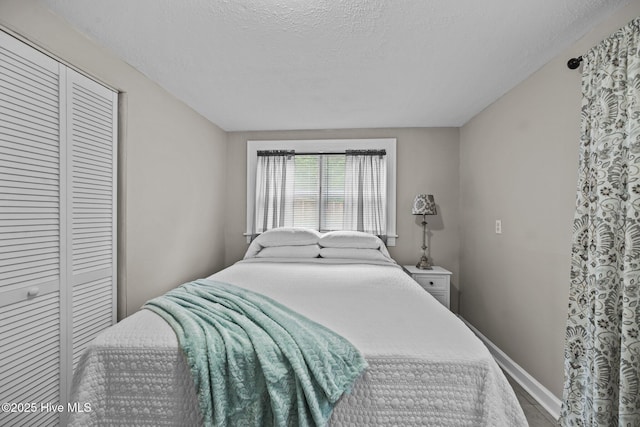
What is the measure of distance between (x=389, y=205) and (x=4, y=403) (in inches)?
131

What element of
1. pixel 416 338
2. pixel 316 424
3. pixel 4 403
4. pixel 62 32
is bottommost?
pixel 4 403

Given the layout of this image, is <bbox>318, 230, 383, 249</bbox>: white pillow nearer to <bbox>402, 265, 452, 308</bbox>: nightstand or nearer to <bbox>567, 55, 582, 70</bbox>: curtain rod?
<bbox>402, 265, 452, 308</bbox>: nightstand

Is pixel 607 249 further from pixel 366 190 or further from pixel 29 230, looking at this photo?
pixel 29 230

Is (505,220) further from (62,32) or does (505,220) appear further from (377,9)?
(62,32)

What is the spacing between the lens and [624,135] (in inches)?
51.7

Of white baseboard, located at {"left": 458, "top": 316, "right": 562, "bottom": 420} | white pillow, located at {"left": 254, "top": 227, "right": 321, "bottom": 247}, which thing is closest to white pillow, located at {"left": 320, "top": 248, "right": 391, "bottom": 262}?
white pillow, located at {"left": 254, "top": 227, "right": 321, "bottom": 247}

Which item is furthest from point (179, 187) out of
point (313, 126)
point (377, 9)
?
point (377, 9)

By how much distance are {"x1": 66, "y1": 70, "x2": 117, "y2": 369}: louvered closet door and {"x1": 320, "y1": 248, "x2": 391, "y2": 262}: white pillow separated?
1.86 m

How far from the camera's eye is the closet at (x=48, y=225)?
1.33m

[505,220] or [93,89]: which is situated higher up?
[93,89]

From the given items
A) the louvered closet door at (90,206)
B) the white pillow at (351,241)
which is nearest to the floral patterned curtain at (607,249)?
the white pillow at (351,241)

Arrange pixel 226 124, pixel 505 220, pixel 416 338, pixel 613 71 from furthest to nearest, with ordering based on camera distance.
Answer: pixel 226 124, pixel 505 220, pixel 613 71, pixel 416 338

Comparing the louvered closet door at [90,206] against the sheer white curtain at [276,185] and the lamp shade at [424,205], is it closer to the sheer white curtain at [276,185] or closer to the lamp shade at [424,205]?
the sheer white curtain at [276,185]

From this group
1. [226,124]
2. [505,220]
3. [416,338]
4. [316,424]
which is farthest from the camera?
[226,124]
